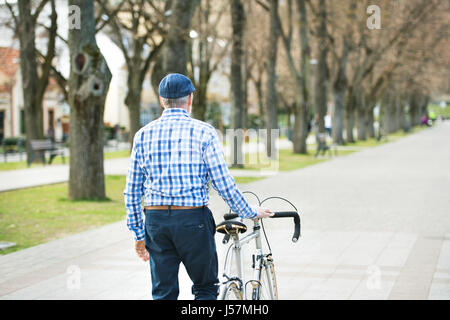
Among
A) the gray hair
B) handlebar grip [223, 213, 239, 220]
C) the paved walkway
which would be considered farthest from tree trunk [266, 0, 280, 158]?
the gray hair

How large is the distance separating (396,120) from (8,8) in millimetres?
47553

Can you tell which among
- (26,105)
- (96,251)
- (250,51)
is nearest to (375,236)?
(96,251)

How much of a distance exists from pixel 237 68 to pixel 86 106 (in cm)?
1083

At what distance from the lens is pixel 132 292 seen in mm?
6805

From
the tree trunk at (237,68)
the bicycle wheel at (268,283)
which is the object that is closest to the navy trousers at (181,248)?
the bicycle wheel at (268,283)

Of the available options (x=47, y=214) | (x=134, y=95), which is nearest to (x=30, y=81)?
(x=134, y=95)

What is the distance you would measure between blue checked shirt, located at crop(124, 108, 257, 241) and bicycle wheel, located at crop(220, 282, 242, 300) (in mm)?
377

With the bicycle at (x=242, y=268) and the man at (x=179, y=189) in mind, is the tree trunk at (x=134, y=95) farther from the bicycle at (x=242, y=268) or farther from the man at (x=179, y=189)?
the man at (x=179, y=189)

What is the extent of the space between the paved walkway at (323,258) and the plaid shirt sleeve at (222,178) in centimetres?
277

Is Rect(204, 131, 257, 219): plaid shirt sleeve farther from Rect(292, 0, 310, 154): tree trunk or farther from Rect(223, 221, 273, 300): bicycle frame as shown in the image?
Rect(292, 0, 310, 154): tree trunk

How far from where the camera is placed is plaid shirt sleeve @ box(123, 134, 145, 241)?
4109mm
